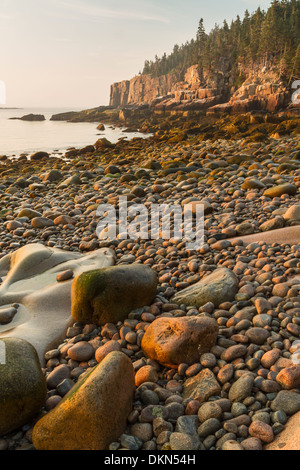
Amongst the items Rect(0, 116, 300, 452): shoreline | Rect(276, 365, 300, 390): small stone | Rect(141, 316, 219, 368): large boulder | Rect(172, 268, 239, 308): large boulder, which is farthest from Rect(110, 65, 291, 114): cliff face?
Rect(276, 365, 300, 390): small stone

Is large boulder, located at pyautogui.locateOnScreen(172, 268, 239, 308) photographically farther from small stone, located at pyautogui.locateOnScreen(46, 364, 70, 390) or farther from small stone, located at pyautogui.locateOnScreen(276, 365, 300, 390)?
small stone, located at pyautogui.locateOnScreen(46, 364, 70, 390)

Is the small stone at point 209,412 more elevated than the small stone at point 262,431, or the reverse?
the small stone at point 262,431

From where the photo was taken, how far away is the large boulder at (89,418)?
1987mm

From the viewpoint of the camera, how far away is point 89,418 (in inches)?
78.2

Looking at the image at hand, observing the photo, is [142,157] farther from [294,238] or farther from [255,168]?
[294,238]

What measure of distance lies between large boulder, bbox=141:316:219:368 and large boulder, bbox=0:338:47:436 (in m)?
0.86

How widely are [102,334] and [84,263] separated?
5.23 feet

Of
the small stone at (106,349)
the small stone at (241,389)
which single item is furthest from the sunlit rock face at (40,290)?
the small stone at (241,389)

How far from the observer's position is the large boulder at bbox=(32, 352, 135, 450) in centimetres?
199

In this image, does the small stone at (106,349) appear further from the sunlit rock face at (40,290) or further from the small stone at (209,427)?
the small stone at (209,427)

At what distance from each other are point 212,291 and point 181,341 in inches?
32.9

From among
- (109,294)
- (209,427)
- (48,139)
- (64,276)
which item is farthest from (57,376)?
(48,139)

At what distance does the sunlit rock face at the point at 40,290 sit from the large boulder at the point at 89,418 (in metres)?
0.99
